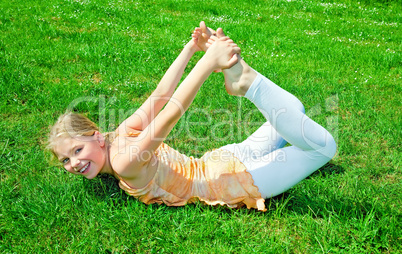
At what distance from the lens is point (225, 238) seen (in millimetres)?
2809

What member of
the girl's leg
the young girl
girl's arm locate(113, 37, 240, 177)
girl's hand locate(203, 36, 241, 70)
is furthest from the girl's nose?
the girl's leg

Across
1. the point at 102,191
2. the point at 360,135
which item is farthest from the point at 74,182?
the point at 360,135

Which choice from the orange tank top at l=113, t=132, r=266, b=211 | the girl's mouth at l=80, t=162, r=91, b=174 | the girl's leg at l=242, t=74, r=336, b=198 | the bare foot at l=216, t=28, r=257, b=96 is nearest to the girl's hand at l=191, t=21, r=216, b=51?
the bare foot at l=216, t=28, r=257, b=96

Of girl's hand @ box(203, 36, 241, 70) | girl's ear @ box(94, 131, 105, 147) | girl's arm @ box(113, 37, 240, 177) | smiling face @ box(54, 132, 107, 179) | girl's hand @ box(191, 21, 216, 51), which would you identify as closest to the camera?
girl's arm @ box(113, 37, 240, 177)

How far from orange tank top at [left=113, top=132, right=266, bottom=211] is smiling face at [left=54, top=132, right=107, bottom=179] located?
0.90 ft

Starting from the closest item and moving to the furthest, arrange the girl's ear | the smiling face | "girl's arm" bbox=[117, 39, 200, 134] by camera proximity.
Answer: the smiling face → the girl's ear → "girl's arm" bbox=[117, 39, 200, 134]

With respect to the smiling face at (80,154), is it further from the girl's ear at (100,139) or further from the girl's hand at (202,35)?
the girl's hand at (202,35)

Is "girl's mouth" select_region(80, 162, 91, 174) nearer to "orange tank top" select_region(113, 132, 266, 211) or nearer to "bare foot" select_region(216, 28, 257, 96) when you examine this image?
"orange tank top" select_region(113, 132, 266, 211)

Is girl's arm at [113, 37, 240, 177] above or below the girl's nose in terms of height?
above

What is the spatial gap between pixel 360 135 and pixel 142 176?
8.86ft

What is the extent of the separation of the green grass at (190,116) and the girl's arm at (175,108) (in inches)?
21.4

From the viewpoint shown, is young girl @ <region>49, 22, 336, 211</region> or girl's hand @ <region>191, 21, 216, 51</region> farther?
girl's hand @ <region>191, 21, 216, 51</region>

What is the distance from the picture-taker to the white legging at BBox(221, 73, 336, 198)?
2.78m

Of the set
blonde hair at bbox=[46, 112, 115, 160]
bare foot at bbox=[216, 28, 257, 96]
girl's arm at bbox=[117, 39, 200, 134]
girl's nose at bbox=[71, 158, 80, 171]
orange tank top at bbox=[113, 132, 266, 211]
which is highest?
bare foot at bbox=[216, 28, 257, 96]
